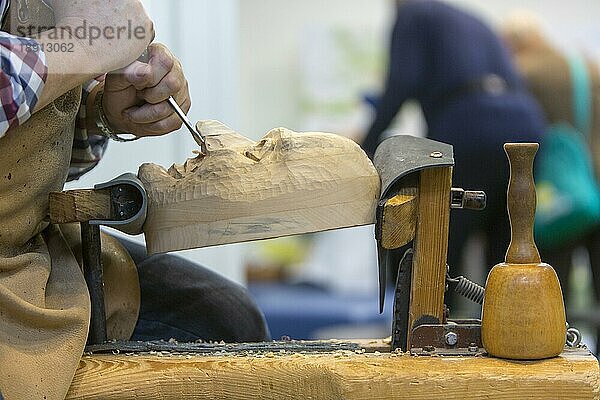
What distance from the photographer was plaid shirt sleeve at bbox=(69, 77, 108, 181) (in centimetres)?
114

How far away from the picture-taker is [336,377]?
899 millimetres

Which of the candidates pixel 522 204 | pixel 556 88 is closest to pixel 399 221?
pixel 522 204

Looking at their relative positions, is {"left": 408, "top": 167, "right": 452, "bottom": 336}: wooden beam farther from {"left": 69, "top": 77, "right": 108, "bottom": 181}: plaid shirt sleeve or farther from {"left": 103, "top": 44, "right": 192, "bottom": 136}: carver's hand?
{"left": 69, "top": 77, "right": 108, "bottom": 181}: plaid shirt sleeve

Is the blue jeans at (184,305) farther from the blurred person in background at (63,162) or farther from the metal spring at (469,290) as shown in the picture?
the metal spring at (469,290)

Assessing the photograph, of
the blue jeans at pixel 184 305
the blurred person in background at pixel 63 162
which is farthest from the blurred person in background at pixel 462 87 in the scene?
the blurred person in background at pixel 63 162

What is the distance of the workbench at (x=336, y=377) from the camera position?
0.87m

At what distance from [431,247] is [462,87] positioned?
1.55m

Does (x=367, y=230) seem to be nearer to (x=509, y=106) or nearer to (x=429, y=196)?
(x=509, y=106)

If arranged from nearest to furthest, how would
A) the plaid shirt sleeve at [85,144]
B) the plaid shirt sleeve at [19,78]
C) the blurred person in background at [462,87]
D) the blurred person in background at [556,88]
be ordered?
the plaid shirt sleeve at [19,78] < the plaid shirt sleeve at [85,144] < the blurred person in background at [462,87] < the blurred person in background at [556,88]

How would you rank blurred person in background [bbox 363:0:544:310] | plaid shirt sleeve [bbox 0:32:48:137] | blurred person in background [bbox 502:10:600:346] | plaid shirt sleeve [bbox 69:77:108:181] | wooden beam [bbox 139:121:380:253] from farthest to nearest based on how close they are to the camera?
blurred person in background [bbox 502:10:600:346]
blurred person in background [bbox 363:0:544:310]
plaid shirt sleeve [bbox 69:77:108:181]
wooden beam [bbox 139:121:380:253]
plaid shirt sleeve [bbox 0:32:48:137]

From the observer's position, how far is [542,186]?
2.76m

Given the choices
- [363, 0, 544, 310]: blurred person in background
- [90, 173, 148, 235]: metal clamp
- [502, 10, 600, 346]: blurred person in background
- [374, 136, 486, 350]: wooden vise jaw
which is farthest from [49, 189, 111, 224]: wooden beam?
[502, 10, 600, 346]: blurred person in background

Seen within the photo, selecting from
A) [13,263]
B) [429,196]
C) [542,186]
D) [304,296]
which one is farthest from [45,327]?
[304,296]

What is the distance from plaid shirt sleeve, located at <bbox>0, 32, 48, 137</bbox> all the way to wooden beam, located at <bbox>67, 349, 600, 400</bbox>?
26 cm
